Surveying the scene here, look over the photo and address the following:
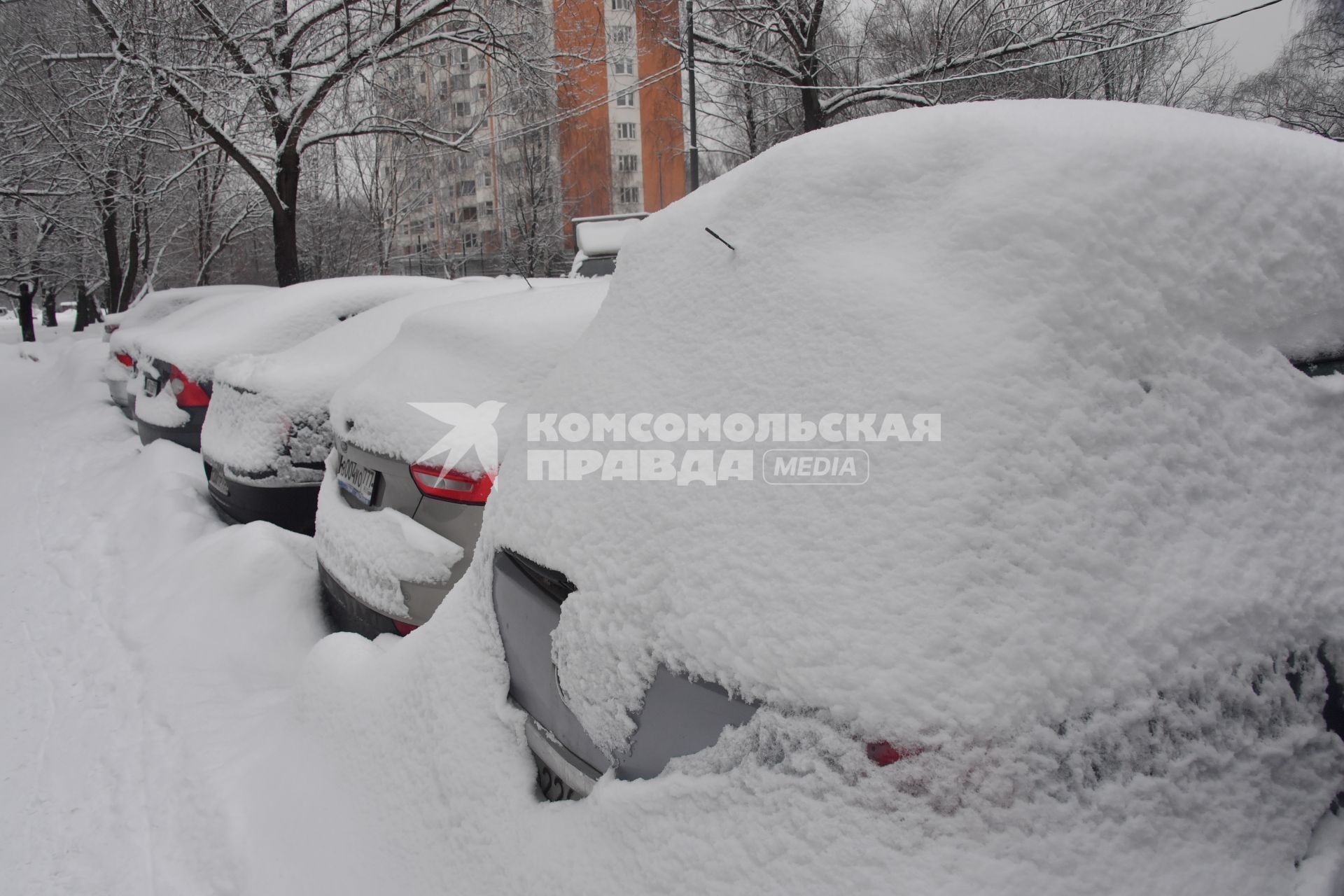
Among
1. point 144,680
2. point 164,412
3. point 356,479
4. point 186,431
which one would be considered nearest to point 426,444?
point 356,479

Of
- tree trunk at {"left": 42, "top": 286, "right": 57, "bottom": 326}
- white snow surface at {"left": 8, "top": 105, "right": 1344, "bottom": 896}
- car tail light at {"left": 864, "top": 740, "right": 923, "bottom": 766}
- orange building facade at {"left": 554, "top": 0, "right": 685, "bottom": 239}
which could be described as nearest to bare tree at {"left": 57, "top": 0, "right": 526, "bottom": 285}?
orange building facade at {"left": 554, "top": 0, "right": 685, "bottom": 239}

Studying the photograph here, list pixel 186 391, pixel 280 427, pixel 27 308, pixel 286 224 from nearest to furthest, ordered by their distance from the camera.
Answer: pixel 280 427, pixel 186 391, pixel 286 224, pixel 27 308

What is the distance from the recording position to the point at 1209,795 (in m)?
1.12

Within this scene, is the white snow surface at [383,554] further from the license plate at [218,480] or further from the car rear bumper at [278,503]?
the license plate at [218,480]

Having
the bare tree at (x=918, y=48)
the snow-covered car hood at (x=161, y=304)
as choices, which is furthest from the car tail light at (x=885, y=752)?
the bare tree at (x=918, y=48)

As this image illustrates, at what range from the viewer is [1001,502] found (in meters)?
1.16

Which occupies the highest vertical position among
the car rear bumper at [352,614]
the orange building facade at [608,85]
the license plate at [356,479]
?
the orange building facade at [608,85]

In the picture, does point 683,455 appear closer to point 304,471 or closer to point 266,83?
point 304,471

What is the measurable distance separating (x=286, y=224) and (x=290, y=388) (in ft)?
32.5

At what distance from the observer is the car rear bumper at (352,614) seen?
115 inches

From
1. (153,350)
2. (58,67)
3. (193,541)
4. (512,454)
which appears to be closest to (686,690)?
(512,454)

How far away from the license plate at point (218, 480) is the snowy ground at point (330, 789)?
10.0 inches

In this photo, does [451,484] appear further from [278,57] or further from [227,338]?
[278,57]

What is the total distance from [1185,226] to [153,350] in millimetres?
7071
